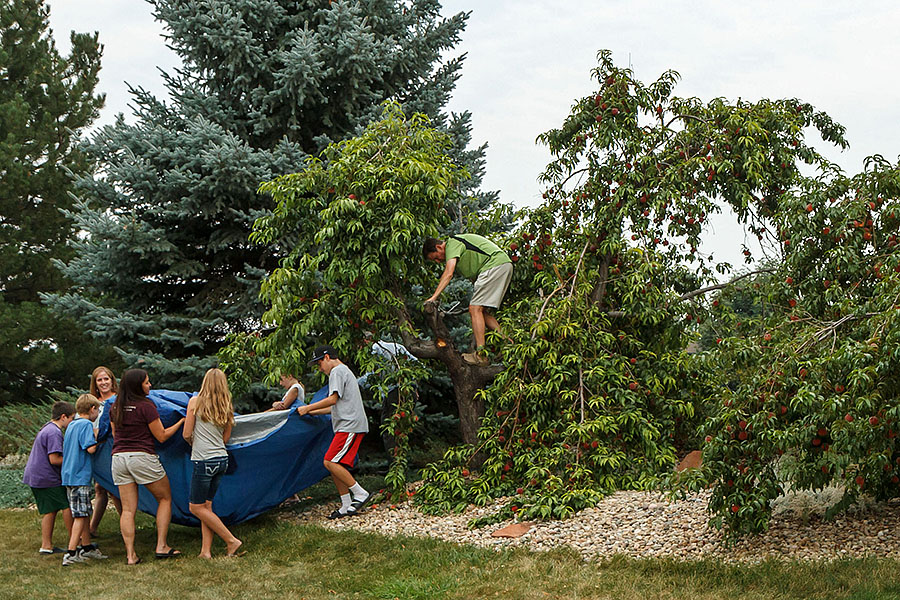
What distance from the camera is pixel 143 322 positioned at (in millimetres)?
8672

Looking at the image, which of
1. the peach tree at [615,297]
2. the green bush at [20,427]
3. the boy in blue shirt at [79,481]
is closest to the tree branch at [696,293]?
the peach tree at [615,297]

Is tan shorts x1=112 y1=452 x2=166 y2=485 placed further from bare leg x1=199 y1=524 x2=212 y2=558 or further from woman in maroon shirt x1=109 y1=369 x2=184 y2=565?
bare leg x1=199 y1=524 x2=212 y2=558

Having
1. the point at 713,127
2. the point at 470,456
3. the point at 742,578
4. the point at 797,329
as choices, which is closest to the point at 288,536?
the point at 470,456

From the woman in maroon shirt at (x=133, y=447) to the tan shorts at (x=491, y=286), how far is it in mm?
2976

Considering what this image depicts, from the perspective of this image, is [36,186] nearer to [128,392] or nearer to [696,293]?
[128,392]

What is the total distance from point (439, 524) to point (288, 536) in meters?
1.18

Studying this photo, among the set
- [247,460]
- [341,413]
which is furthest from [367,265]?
[247,460]

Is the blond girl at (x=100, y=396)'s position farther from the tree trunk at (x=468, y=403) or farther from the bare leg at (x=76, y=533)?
the tree trunk at (x=468, y=403)

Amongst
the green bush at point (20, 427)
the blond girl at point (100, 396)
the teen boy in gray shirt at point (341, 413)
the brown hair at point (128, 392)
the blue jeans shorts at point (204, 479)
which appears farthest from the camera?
the green bush at point (20, 427)

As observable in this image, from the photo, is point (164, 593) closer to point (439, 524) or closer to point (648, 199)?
point (439, 524)

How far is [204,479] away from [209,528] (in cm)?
36

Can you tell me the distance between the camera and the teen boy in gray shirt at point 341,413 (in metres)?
6.67

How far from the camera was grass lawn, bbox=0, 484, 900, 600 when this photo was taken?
441 cm

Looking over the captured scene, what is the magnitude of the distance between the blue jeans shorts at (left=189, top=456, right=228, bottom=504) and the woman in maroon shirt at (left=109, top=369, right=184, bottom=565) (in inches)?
10.2
